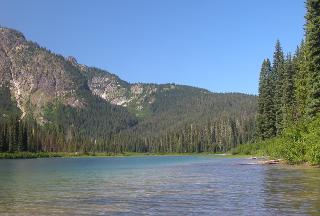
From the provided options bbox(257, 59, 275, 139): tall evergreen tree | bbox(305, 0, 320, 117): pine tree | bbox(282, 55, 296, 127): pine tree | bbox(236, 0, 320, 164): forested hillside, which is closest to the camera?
bbox(236, 0, 320, 164): forested hillside

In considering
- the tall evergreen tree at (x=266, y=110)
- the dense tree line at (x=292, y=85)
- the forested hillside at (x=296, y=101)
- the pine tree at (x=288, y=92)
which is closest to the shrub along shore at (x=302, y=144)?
the forested hillside at (x=296, y=101)

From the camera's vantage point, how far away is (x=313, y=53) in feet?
248

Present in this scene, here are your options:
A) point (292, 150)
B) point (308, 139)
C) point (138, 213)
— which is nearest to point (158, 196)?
point (138, 213)

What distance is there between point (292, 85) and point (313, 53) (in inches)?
1392

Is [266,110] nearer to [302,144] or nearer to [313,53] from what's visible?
[313,53]

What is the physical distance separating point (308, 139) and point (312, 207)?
34715mm

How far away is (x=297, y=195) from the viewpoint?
27828 mm

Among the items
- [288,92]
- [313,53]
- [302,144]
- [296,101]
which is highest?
[313,53]

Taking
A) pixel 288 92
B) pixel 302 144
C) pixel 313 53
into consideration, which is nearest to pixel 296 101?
pixel 288 92

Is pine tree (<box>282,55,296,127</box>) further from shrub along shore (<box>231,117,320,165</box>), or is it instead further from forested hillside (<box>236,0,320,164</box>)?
shrub along shore (<box>231,117,320,165</box>)

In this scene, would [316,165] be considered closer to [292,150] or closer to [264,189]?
[292,150]

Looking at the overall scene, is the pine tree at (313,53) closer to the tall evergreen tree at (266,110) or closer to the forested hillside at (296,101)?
the forested hillside at (296,101)

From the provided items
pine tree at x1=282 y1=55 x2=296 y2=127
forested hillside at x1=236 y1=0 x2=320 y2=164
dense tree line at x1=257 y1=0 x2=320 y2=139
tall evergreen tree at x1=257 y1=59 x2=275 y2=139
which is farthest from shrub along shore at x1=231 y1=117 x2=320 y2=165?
tall evergreen tree at x1=257 y1=59 x2=275 y2=139

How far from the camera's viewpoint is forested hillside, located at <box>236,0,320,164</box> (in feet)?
204
